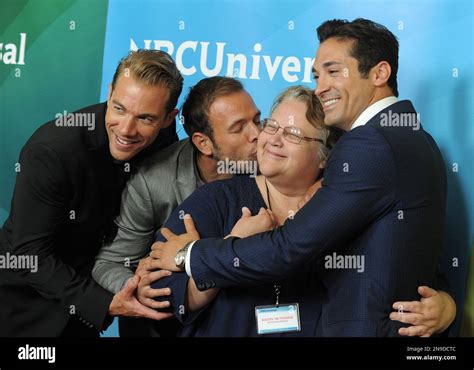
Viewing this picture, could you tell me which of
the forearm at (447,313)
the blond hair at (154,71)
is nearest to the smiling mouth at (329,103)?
the blond hair at (154,71)

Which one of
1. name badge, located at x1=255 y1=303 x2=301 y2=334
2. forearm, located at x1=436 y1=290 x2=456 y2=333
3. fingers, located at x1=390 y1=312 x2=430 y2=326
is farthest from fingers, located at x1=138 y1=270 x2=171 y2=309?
forearm, located at x1=436 y1=290 x2=456 y2=333

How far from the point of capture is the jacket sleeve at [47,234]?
112 inches

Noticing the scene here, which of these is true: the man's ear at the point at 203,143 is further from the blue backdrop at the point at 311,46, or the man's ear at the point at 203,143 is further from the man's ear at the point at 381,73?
the man's ear at the point at 381,73

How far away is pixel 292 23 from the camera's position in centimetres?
312

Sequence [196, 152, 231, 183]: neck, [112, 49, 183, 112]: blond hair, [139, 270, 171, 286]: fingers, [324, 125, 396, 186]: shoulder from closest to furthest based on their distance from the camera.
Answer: [324, 125, 396, 186]: shoulder
[139, 270, 171, 286]: fingers
[112, 49, 183, 112]: blond hair
[196, 152, 231, 183]: neck

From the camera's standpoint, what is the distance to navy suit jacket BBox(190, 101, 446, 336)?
7.89 ft

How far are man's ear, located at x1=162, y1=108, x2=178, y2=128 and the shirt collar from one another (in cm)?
78

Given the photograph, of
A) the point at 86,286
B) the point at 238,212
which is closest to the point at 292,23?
the point at 238,212

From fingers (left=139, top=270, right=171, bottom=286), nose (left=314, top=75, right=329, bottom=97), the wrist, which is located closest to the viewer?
the wrist

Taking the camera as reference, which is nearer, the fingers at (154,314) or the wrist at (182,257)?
the wrist at (182,257)

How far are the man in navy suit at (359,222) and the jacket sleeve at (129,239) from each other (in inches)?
12.4

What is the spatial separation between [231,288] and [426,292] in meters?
0.76

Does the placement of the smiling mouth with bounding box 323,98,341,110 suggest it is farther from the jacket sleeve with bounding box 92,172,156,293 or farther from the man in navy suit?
the jacket sleeve with bounding box 92,172,156,293

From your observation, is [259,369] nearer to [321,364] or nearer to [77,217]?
[321,364]
